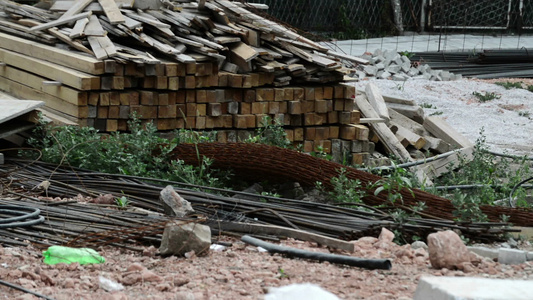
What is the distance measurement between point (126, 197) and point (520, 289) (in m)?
3.58

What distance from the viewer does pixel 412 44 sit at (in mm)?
20891

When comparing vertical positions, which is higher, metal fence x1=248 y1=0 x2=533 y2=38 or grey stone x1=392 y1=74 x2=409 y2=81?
metal fence x1=248 y1=0 x2=533 y2=38

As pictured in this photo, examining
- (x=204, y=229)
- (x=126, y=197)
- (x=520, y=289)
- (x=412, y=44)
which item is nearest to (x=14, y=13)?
(x=126, y=197)

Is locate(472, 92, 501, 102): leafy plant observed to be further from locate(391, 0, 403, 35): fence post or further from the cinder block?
the cinder block

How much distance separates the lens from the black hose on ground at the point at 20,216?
517 cm

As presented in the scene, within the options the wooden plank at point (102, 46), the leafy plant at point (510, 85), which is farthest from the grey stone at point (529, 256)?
the leafy plant at point (510, 85)

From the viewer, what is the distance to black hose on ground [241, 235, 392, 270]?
4488 millimetres

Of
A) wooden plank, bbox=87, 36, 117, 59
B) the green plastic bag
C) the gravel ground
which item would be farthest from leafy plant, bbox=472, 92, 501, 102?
the green plastic bag

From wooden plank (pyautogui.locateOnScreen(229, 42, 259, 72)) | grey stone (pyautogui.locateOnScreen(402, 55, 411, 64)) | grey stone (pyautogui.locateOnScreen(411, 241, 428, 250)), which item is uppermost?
wooden plank (pyautogui.locateOnScreen(229, 42, 259, 72))

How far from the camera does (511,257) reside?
484 centimetres

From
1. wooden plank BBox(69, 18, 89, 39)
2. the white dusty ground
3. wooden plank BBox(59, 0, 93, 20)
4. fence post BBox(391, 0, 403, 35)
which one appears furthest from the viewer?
fence post BBox(391, 0, 403, 35)

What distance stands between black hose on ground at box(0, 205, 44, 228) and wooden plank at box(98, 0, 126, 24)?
331 cm

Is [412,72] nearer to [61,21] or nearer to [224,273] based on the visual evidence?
[61,21]

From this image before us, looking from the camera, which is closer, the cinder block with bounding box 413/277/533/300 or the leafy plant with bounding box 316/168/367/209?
the cinder block with bounding box 413/277/533/300
